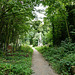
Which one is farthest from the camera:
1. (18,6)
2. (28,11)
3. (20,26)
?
(20,26)

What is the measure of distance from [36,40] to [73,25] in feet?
86.5

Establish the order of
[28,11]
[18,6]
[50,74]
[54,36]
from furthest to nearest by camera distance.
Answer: [54,36], [28,11], [50,74], [18,6]

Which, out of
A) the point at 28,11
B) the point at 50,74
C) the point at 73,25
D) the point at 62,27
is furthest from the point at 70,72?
the point at 62,27

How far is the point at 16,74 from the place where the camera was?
13.3ft

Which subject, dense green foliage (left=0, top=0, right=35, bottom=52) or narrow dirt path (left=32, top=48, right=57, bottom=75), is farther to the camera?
narrow dirt path (left=32, top=48, right=57, bottom=75)

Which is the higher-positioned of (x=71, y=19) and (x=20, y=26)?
(x=71, y=19)

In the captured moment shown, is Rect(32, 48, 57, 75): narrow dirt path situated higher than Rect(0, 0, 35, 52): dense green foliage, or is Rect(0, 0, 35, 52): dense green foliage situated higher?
Rect(0, 0, 35, 52): dense green foliage

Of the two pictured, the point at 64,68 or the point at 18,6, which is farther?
the point at 64,68

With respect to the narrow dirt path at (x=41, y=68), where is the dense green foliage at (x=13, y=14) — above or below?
above

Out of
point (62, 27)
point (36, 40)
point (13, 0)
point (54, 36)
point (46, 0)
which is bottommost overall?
point (36, 40)

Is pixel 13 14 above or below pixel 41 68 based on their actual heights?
above

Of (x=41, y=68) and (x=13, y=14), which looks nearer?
(x=13, y=14)

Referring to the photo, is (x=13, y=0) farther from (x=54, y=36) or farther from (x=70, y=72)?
(x=54, y=36)

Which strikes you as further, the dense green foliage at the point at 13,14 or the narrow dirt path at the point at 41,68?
the narrow dirt path at the point at 41,68
